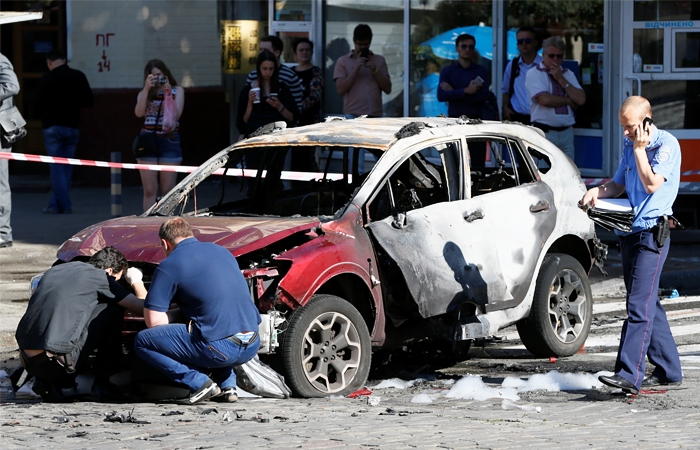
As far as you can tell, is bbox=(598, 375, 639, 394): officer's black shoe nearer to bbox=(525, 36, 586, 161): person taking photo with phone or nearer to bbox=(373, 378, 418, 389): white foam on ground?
bbox=(373, 378, 418, 389): white foam on ground

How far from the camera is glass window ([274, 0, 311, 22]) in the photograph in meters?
17.2

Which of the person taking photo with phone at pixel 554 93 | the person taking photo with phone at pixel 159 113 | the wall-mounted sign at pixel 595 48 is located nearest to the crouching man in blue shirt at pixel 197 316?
the person taking photo with phone at pixel 159 113

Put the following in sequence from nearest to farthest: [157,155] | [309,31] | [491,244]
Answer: [491,244], [157,155], [309,31]

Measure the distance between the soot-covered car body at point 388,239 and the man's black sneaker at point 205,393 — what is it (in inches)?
15.8

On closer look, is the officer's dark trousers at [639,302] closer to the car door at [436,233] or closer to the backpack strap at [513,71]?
the car door at [436,233]

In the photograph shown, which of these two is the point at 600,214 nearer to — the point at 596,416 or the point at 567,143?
the point at 596,416

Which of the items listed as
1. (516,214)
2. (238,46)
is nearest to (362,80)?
(238,46)

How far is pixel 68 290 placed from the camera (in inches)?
288

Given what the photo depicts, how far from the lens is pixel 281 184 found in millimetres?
8883

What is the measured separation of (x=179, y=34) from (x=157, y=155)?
5542 millimetres

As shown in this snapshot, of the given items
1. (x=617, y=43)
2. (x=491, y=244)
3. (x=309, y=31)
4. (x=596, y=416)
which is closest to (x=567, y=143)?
(x=617, y=43)

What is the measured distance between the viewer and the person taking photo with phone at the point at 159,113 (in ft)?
45.6

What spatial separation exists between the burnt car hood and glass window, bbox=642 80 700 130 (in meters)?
8.02

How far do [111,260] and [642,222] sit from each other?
10.6 ft
